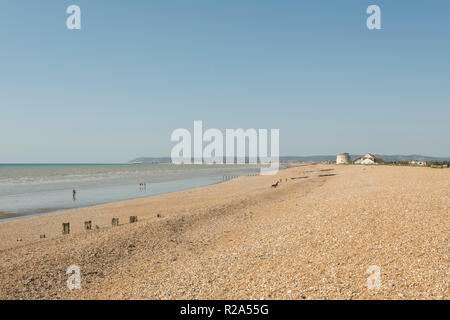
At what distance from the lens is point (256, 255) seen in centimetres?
1110

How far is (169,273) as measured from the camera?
10.5m

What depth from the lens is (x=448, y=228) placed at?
1135 centimetres

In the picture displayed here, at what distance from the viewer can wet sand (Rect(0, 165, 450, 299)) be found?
813 cm

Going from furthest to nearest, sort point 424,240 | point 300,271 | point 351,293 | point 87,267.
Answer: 1. point 87,267
2. point 424,240
3. point 300,271
4. point 351,293

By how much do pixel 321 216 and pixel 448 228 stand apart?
5.50 m

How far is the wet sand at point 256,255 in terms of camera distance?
813cm
